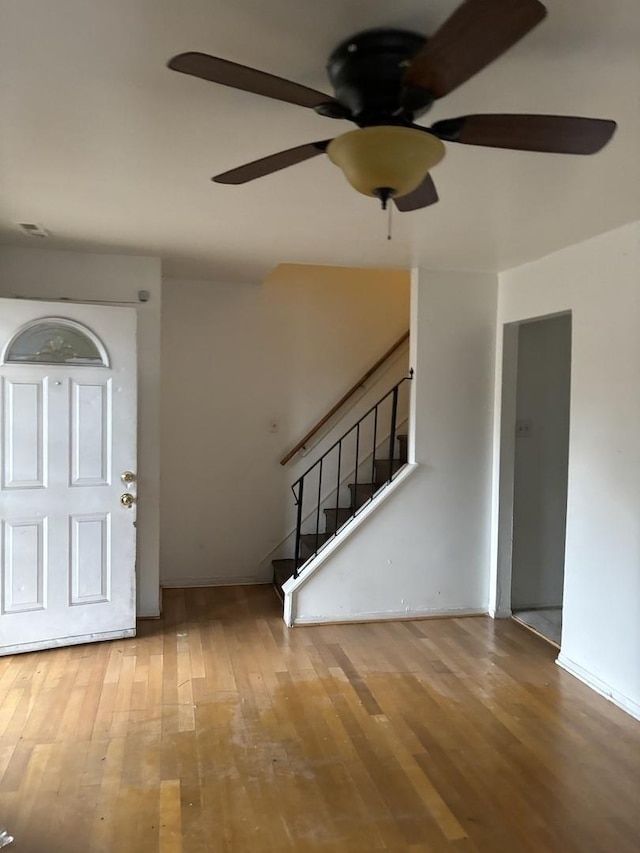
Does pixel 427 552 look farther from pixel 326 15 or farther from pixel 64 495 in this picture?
pixel 326 15

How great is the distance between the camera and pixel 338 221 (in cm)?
323

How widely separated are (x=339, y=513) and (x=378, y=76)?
373 cm

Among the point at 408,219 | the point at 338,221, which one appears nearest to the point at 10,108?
the point at 338,221

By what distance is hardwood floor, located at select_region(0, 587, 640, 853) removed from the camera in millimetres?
2252

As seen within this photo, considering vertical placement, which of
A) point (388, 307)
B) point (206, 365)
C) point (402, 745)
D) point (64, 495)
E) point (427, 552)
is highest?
point (388, 307)

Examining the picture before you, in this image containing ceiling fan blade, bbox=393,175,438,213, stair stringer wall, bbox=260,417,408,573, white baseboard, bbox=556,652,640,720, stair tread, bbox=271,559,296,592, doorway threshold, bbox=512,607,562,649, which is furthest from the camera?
stair stringer wall, bbox=260,417,408,573

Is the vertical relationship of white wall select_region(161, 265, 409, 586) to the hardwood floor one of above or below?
above

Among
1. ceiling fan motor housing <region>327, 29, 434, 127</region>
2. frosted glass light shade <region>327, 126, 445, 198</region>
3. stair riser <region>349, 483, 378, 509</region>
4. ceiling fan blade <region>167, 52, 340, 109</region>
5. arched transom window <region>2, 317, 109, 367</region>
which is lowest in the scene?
stair riser <region>349, 483, 378, 509</region>

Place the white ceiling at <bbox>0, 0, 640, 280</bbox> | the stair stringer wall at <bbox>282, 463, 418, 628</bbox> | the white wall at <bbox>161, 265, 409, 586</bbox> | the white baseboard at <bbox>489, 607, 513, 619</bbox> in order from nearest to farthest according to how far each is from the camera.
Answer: the white ceiling at <bbox>0, 0, 640, 280</bbox>, the stair stringer wall at <bbox>282, 463, 418, 628</bbox>, the white baseboard at <bbox>489, 607, 513, 619</bbox>, the white wall at <bbox>161, 265, 409, 586</bbox>

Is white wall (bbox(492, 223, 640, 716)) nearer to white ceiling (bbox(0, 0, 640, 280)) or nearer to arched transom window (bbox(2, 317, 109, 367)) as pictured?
white ceiling (bbox(0, 0, 640, 280))

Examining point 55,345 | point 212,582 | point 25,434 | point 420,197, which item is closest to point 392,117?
point 420,197

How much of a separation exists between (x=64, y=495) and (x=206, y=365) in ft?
5.26

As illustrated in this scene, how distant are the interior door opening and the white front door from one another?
8.60 feet

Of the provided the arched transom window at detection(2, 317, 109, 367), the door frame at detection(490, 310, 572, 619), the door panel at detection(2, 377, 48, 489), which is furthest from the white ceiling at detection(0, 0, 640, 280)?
the door panel at detection(2, 377, 48, 489)
